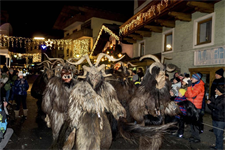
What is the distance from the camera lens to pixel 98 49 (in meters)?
21.3

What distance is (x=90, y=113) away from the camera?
9.07 feet

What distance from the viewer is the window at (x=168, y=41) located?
34.6ft

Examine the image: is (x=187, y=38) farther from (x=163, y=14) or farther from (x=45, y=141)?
(x=45, y=141)

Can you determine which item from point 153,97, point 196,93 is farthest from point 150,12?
point 153,97

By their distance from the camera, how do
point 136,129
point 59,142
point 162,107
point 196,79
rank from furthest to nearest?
point 196,79, point 162,107, point 59,142, point 136,129

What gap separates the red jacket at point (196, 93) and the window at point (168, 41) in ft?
20.3

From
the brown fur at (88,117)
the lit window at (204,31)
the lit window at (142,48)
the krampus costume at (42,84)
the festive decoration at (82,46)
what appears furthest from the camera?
the festive decoration at (82,46)

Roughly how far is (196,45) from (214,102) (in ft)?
18.3

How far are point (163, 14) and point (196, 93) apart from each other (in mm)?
5732

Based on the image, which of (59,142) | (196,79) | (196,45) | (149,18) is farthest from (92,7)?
(59,142)

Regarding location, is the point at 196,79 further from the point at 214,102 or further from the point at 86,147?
the point at 86,147

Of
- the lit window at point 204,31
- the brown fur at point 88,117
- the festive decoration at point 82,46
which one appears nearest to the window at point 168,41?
the lit window at point 204,31

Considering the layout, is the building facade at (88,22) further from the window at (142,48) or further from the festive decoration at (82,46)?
the window at (142,48)

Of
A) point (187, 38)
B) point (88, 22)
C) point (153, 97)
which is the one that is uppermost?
point (88, 22)
